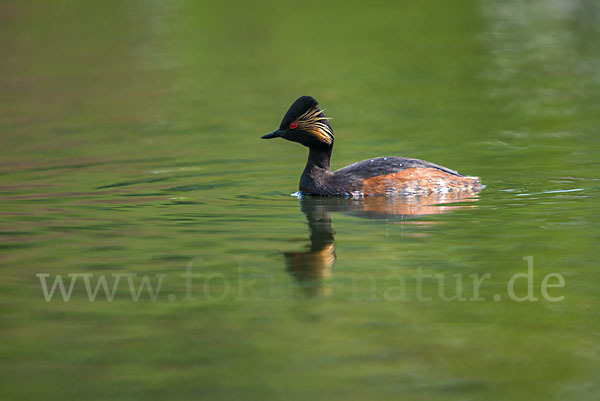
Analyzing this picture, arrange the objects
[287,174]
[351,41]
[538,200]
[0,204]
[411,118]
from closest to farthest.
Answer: [538,200], [0,204], [287,174], [411,118], [351,41]

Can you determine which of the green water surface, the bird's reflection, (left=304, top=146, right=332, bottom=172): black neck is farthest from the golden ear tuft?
the green water surface

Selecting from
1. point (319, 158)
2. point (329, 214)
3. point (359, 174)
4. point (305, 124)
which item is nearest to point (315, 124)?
point (305, 124)

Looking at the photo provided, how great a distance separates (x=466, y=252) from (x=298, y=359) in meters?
→ 3.10

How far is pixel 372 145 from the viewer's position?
639 inches

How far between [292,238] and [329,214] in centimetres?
136

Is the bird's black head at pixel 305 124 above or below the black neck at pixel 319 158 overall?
above

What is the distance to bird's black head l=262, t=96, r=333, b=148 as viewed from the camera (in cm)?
1245

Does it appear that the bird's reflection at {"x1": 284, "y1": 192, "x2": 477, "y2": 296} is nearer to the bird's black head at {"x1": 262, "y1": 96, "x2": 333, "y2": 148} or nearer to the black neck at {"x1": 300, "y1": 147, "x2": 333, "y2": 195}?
the black neck at {"x1": 300, "y1": 147, "x2": 333, "y2": 195}

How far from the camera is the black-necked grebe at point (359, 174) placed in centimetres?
1200

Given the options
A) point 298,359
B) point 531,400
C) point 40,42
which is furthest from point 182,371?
point 40,42

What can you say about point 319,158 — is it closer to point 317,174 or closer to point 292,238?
point 317,174

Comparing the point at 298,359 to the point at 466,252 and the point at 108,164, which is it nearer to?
the point at 466,252

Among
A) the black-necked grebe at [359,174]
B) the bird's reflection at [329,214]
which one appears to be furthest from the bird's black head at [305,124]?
the bird's reflection at [329,214]

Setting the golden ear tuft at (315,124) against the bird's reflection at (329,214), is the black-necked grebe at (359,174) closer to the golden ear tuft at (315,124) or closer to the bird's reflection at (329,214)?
the golden ear tuft at (315,124)
